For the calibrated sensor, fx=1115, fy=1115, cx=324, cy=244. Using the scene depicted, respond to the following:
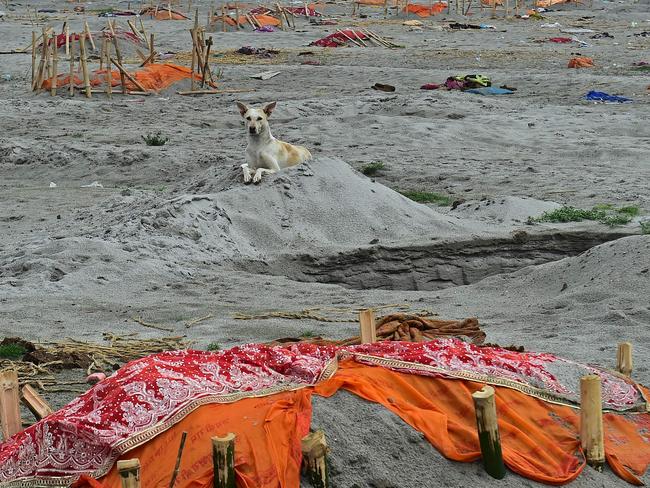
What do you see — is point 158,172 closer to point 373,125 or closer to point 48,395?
point 373,125

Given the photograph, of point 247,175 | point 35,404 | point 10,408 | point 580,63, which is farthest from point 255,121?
point 580,63

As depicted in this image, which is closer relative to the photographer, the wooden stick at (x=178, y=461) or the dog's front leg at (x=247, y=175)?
the wooden stick at (x=178, y=461)

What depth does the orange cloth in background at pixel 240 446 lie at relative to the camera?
14.7 ft

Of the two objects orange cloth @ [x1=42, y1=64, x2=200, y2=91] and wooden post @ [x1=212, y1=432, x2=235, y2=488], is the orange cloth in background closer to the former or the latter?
wooden post @ [x1=212, y1=432, x2=235, y2=488]

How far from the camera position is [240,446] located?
4.59 meters

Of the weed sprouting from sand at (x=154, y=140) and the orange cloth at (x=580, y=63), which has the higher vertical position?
the orange cloth at (x=580, y=63)

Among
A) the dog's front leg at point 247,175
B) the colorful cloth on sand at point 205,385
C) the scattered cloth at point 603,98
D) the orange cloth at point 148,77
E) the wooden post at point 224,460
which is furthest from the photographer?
the orange cloth at point 148,77

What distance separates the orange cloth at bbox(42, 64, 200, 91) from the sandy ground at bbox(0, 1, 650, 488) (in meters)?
0.51

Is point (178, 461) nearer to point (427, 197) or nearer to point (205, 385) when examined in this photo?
point (205, 385)

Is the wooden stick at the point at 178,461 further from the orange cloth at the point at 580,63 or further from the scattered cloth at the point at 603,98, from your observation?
the orange cloth at the point at 580,63

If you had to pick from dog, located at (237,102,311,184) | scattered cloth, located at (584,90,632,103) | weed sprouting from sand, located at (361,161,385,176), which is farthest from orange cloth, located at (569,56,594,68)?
dog, located at (237,102,311,184)

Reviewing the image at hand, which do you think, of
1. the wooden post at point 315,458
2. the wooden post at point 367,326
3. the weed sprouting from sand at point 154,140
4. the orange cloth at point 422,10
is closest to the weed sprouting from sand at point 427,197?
the weed sprouting from sand at point 154,140

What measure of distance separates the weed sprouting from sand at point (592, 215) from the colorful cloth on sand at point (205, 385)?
556 centimetres

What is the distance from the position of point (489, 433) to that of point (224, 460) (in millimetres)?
1176
